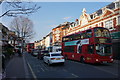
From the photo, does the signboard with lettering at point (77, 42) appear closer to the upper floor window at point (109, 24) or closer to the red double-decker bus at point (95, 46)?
the red double-decker bus at point (95, 46)

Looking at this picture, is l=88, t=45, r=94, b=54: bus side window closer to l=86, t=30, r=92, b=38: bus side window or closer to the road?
l=86, t=30, r=92, b=38: bus side window

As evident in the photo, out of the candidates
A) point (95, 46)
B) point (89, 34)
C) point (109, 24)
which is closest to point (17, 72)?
point (95, 46)

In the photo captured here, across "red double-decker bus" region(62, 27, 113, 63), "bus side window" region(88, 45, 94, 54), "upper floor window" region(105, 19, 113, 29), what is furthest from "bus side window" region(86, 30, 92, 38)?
"upper floor window" region(105, 19, 113, 29)

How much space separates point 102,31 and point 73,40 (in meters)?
6.30

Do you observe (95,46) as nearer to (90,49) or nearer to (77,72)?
(90,49)

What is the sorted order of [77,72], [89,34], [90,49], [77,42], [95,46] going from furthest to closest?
[77,42], [89,34], [90,49], [95,46], [77,72]

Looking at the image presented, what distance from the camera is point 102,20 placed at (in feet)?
96.4

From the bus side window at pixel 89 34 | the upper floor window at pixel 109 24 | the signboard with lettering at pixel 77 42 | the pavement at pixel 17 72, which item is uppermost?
the upper floor window at pixel 109 24

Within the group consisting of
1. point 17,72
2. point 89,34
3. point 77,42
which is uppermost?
point 89,34

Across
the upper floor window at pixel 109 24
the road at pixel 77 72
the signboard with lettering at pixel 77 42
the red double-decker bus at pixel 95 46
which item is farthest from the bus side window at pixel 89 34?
the upper floor window at pixel 109 24

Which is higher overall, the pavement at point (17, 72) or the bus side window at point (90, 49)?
the bus side window at point (90, 49)

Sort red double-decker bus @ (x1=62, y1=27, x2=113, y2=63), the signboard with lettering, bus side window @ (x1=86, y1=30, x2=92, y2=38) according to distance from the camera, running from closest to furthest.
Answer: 1. red double-decker bus @ (x1=62, y1=27, x2=113, y2=63)
2. bus side window @ (x1=86, y1=30, x2=92, y2=38)
3. the signboard with lettering

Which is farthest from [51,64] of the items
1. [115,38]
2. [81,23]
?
[81,23]

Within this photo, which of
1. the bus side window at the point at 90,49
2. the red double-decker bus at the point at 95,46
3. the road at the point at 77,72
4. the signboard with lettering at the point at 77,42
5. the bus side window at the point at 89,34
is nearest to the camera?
the road at the point at 77,72
